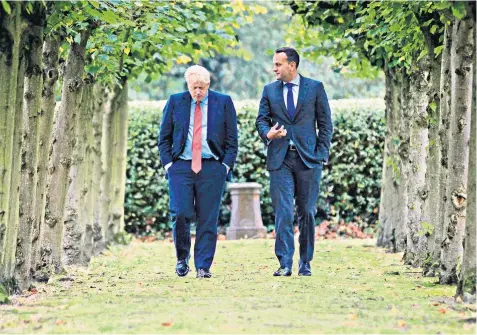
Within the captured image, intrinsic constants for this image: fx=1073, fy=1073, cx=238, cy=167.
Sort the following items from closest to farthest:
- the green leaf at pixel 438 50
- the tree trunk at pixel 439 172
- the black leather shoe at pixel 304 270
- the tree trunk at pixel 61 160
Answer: the tree trunk at pixel 439 172
the black leather shoe at pixel 304 270
the green leaf at pixel 438 50
the tree trunk at pixel 61 160

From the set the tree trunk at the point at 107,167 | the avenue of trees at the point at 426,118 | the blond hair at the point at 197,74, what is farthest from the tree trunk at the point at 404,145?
the tree trunk at the point at 107,167

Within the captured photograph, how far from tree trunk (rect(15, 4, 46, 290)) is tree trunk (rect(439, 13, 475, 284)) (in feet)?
12.4

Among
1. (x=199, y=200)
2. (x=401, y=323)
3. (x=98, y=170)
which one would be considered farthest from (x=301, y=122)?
(x=98, y=170)

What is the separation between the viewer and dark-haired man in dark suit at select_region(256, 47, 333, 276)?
11.1 metres

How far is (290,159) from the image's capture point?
11.1 metres

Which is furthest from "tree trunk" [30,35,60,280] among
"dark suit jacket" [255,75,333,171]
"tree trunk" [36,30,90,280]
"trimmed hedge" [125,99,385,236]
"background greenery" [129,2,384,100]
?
"background greenery" [129,2,384,100]

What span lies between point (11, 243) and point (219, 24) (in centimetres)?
896

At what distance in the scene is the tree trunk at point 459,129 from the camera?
9555 millimetres

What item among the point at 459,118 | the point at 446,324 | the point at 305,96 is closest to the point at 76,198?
the point at 305,96

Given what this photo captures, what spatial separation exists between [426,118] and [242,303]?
200 inches

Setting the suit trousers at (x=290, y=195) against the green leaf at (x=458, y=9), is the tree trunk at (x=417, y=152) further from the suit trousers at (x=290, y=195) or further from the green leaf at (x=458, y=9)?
the green leaf at (x=458, y=9)

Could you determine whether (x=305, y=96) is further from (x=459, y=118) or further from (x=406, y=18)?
(x=459, y=118)

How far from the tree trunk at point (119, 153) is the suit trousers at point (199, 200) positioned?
23.2 ft

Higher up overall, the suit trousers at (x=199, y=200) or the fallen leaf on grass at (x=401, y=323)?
the suit trousers at (x=199, y=200)
